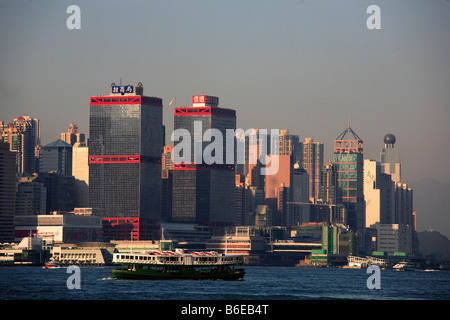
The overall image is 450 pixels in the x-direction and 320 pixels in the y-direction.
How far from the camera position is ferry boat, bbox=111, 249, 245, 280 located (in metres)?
188

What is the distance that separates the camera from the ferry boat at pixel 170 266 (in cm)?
18762

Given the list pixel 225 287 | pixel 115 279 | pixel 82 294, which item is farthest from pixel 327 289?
pixel 82 294

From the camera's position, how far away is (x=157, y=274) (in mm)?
187750

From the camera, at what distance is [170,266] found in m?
189
